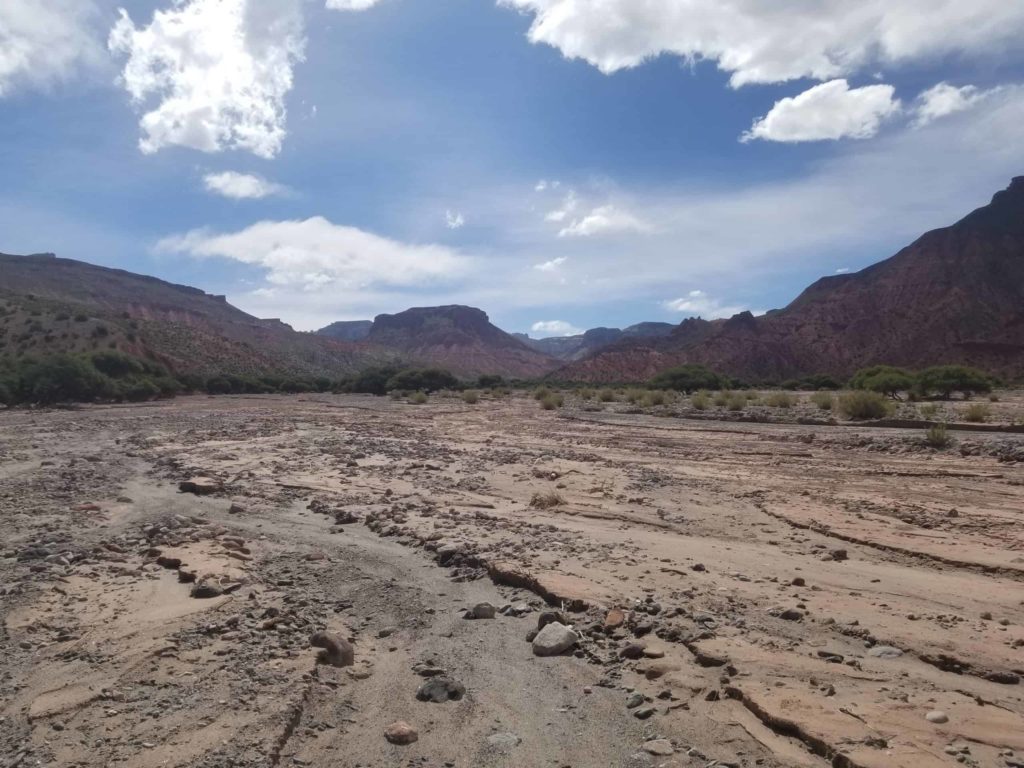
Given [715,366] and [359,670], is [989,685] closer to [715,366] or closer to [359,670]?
[359,670]

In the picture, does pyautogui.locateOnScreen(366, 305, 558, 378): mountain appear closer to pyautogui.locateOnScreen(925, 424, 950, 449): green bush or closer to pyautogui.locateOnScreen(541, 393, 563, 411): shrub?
pyautogui.locateOnScreen(541, 393, 563, 411): shrub

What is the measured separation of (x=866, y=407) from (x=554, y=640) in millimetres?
27407

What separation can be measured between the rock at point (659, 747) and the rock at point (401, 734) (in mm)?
1442

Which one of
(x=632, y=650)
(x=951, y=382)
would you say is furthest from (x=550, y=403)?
(x=632, y=650)

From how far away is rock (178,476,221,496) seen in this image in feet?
45.4

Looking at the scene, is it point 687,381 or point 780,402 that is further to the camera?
point 687,381

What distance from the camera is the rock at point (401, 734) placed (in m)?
4.61

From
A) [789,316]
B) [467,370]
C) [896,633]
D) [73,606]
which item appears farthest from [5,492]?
[467,370]

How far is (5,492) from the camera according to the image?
13.2 metres

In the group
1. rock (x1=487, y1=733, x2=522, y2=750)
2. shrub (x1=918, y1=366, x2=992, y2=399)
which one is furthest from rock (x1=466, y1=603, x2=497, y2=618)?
shrub (x1=918, y1=366, x2=992, y2=399)

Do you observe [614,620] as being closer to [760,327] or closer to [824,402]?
[824,402]

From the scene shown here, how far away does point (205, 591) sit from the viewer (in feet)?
23.7

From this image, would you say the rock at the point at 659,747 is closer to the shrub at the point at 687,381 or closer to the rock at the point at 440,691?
the rock at the point at 440,691

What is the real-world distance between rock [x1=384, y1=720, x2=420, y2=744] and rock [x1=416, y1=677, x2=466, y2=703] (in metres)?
0.47
